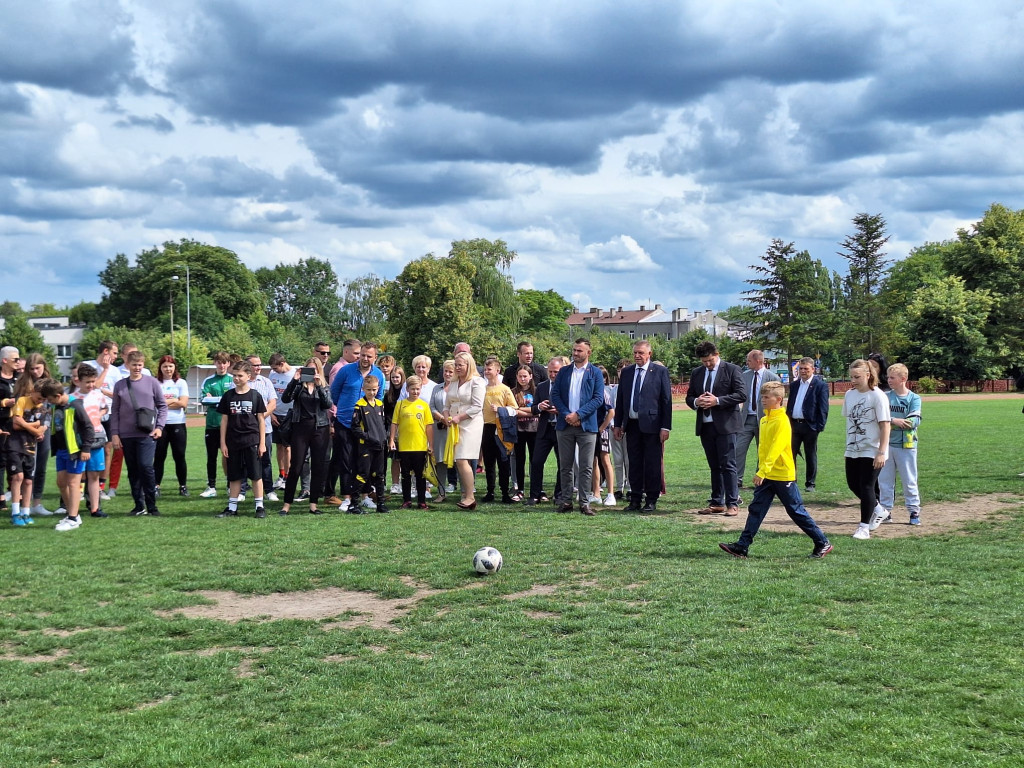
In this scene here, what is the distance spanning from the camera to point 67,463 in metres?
11.1

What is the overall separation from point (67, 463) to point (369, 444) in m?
3.63

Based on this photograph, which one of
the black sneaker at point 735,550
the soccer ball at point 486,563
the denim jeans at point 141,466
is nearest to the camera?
the soccer ball at point 486,563

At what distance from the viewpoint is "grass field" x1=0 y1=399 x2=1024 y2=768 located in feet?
14.2

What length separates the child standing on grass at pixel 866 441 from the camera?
942 centimetres

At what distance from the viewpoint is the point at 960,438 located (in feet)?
74.8

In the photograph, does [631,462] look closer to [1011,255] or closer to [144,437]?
[144,437]

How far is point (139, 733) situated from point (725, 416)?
27.3ft

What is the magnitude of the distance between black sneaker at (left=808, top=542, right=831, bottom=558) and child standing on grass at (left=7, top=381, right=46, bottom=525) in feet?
29.6

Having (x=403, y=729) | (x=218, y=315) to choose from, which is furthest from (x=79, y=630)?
(x=218, y=315)

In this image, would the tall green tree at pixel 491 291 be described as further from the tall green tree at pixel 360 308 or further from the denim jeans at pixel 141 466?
the denim jeans at pixel 141 466

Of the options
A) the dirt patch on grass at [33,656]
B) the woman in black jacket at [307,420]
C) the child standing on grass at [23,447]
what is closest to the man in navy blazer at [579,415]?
the woman in black jacket at [307,420]

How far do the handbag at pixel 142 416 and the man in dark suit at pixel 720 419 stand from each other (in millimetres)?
6872

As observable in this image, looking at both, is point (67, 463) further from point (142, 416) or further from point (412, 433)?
point (412, 433)

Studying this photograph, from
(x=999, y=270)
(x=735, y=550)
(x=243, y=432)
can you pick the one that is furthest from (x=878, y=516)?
(x=999, y=270)
